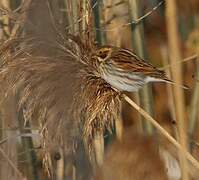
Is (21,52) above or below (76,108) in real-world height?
above

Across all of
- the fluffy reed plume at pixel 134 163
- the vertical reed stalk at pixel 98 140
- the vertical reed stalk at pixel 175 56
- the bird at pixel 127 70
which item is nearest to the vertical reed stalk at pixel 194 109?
the bird at pixel 127 70

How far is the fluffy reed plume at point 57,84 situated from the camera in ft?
7.01

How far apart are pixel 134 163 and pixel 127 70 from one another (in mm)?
784

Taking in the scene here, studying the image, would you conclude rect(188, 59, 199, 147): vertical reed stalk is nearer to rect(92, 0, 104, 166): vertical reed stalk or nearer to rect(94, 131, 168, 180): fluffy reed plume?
rect(92, 0, 104, 166): vertical reed stalk

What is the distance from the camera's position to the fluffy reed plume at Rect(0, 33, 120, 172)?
7.01 ft

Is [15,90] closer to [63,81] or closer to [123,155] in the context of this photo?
[63,81]

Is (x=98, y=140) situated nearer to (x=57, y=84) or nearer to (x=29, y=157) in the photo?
(x=29, y=157)

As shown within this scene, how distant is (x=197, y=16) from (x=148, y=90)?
115 cm

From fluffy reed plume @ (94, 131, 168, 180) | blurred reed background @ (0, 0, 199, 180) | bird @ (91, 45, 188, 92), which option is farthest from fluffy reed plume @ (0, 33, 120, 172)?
bird @ (91, 45, 188, 92)

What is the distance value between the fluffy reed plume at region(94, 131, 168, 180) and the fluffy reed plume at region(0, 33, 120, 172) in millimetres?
108

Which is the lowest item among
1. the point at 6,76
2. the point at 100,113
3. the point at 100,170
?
the point at 100,170

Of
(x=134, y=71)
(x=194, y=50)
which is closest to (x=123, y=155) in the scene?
(x=134, y=71)

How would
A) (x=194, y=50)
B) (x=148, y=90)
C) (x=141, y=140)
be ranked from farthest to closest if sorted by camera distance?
(x=194, y=50), (x=148, y=90), (x=141, y=140)

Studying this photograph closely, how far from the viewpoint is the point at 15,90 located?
219 centimetres
